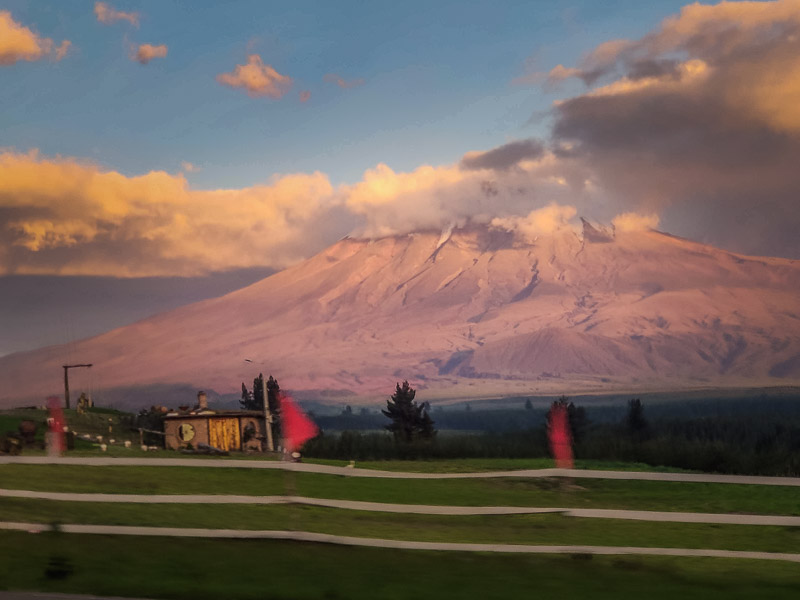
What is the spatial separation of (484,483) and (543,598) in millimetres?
21665

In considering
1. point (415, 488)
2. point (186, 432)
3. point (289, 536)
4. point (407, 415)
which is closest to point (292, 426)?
point (289, 536)

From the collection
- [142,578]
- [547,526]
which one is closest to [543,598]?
[142,578]

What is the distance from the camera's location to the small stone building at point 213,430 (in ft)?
144

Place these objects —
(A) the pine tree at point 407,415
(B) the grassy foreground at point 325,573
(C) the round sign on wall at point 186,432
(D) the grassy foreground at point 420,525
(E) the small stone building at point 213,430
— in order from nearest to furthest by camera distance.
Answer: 1. (B) the grassy foreground at point 325,573
2. (D) the grassy foreground at point 420,525
3. (C) the round sign on wall at point 186,432
4. (E) the small stone building at point 213,430
5. (A) the pine tree at point 407,415

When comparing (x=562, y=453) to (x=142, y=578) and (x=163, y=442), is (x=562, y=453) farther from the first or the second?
(x=163, y=442)

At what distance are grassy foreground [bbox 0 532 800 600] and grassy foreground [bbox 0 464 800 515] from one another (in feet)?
21.6

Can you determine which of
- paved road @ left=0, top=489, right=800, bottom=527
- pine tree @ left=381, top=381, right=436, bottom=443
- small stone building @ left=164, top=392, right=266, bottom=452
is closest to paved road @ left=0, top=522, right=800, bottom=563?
paved road @ left=0, top=489, right=800, bottom=527

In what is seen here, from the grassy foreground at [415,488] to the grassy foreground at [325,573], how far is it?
6591mm

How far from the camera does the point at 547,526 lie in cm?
1869

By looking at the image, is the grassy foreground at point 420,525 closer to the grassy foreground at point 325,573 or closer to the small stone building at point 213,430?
the grassy foreground at point 325,573

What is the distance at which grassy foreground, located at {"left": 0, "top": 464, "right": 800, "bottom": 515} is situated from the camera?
2034cm

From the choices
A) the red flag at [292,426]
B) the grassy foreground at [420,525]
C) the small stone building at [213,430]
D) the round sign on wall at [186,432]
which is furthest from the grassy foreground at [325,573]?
the round sign on wall at [186,432]

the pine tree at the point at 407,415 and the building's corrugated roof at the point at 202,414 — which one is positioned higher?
the building's corrugated roof at the point at 202,414

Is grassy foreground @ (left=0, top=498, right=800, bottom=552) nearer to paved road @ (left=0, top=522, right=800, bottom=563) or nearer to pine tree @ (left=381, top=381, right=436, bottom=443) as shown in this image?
paved road @ (left=0, top=522, right=800, bottom=563)
